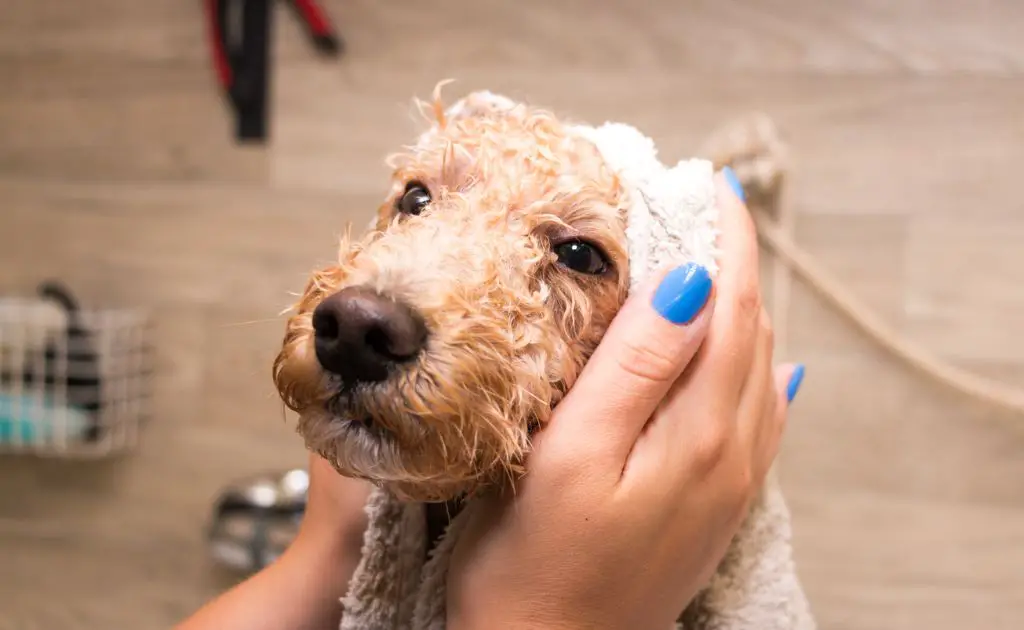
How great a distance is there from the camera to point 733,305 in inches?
25.3

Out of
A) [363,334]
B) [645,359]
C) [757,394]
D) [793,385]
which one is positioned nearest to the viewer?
[363,334]

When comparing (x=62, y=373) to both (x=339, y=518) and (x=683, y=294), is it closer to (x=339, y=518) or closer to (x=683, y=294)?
(x=339, y=518)

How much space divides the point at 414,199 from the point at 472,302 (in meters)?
0.21

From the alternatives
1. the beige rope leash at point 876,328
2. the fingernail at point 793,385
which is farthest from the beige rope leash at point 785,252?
the fingernail at point 793,385

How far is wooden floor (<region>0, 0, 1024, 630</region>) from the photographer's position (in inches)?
43.8

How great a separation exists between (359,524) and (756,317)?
404 mm

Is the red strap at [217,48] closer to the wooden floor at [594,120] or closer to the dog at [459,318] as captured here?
the wooden floor at [594,120]

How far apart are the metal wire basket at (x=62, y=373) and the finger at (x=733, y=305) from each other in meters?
1.06

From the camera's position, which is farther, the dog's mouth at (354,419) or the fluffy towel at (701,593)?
the fluffy towel at (701,593)

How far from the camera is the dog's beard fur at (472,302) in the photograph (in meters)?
0.49

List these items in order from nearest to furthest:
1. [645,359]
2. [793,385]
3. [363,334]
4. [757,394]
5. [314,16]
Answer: [363,334] → [645,359] → [757,394] → [793,385] → [314,16]

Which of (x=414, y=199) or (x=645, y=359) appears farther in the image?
(x=414, y=199)

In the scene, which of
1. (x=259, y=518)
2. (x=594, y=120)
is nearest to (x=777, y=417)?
(x=594, y=120)

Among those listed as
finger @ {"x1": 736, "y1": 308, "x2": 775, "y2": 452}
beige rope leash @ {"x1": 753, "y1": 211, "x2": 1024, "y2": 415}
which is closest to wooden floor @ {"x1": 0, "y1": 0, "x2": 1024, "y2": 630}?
beige rope leash @ {"x1": 753, "y1": 211, "x2": 1024, "y2": 415}
